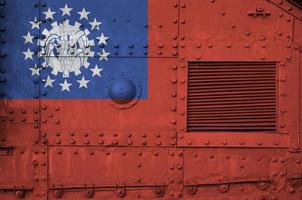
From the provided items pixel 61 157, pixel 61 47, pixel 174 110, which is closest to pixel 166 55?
pixel 174 110

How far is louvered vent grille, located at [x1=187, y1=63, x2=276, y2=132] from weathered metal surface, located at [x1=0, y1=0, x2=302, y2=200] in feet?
0.20

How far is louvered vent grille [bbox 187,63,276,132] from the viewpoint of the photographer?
3668mm

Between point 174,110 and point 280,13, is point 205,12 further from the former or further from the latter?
point 174,110

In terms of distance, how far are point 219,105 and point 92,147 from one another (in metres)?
1.08

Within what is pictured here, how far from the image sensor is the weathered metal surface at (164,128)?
3.62 m

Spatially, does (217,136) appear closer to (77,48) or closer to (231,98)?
(231,98)

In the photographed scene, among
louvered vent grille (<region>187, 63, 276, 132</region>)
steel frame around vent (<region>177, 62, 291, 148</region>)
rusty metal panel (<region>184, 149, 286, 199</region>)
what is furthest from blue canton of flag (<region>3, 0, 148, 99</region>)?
rusty metal panel (<region>184, 149, 286, 199</region>)

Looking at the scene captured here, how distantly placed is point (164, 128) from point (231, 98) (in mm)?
596

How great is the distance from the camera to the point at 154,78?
3.63 m

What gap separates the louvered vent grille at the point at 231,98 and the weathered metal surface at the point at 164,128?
6 cm

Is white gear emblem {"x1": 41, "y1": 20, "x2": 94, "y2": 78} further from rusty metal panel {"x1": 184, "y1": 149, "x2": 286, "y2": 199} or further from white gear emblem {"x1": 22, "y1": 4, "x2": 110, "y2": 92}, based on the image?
rusty metal panel {"x1": 184, "y1": 149, "x2": 286, "y2": 199}

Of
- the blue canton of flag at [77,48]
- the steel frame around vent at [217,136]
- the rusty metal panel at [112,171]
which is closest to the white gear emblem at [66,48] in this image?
the blue canton of flag at [77,48]

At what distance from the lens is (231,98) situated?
3.67 metres

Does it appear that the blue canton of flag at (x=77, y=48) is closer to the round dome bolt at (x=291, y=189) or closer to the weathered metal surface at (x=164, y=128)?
the weathered metal surface at (x=164, y=128)
